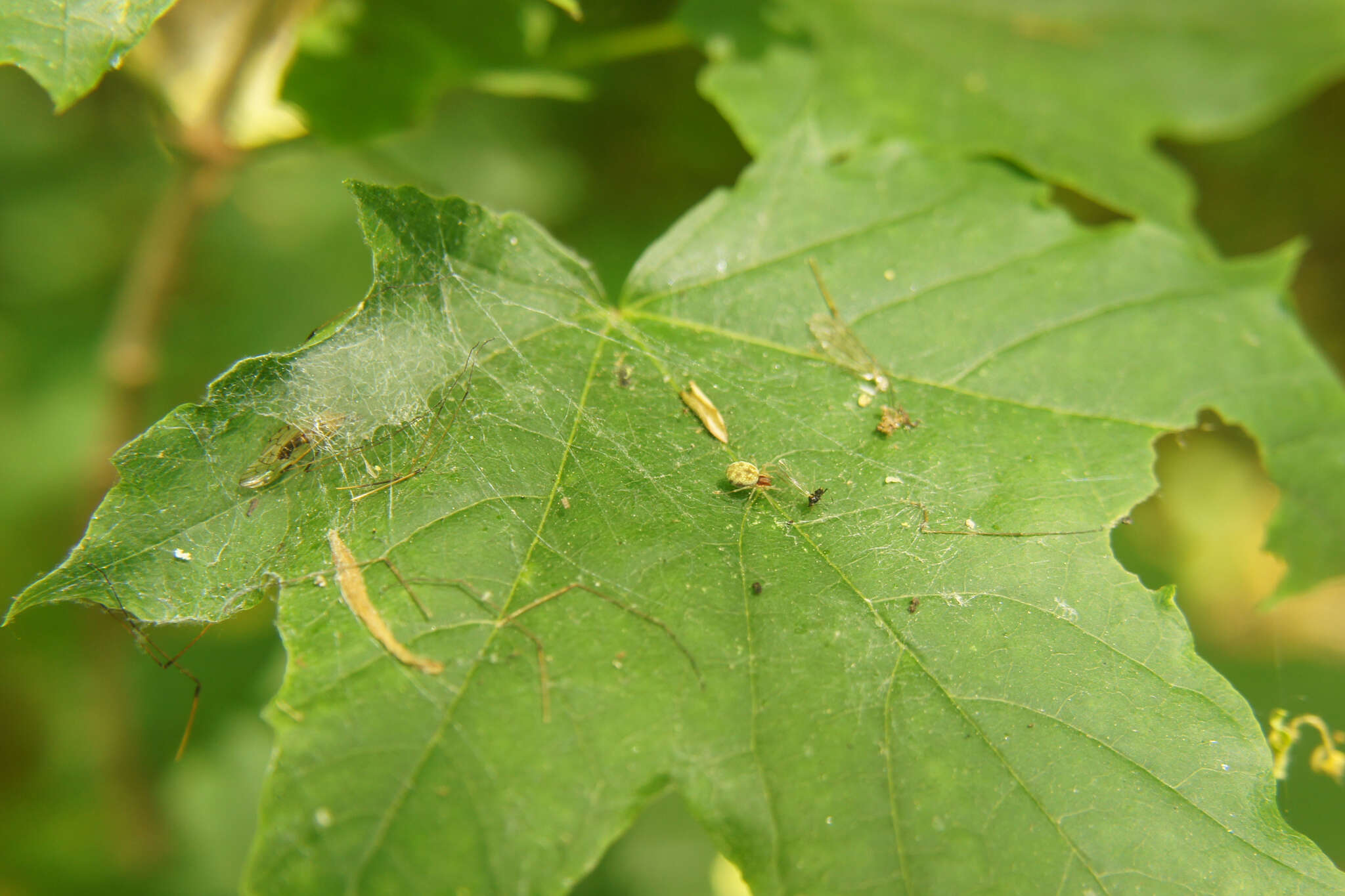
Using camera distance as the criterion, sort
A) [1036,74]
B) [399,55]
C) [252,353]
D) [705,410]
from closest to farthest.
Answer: [705,410], [399,55], [1036,74], [252,353]

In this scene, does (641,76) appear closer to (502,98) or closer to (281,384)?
(502,98)

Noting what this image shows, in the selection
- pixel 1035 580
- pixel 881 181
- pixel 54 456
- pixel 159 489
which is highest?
pixel 881 181

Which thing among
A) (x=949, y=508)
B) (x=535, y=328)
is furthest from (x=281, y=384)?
(x=949, y=508)

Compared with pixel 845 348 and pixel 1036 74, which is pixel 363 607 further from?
pixel 1036 74

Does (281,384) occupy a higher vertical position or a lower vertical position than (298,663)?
higher

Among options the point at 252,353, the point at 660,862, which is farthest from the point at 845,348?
the point at 252,353

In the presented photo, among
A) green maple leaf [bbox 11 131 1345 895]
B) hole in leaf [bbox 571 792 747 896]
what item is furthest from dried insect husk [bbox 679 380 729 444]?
hole in leaf [bbox 571 792 747 896]

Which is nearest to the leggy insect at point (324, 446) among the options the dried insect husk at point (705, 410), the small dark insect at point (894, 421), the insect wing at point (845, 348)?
the dried insect husk at point (705, 410)
